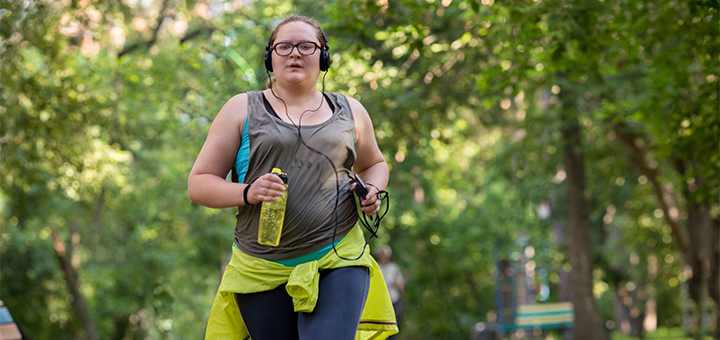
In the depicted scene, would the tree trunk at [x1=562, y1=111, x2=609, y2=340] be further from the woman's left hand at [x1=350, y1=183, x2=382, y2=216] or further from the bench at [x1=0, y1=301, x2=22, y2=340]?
the woman's left hand at [x1=350, y1=183, x2=382, y2=216]

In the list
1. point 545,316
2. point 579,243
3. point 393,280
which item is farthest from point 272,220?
point 545,316

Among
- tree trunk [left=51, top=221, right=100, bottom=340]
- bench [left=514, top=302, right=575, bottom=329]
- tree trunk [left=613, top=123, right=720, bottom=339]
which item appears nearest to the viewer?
tree trunk [left=613, top=123, right=720, bottom=339]

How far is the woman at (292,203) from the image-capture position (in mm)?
2176

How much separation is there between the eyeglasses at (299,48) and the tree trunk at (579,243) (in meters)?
10.9

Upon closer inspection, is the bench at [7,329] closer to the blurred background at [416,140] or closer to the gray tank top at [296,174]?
the blurred background at [416,140]

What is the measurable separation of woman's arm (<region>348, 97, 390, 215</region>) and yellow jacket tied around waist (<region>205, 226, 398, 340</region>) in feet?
0.75

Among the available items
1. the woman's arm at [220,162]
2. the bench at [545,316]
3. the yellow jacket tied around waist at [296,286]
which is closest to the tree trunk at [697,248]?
the bench at [545,316]

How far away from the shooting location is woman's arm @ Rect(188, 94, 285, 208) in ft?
7.04

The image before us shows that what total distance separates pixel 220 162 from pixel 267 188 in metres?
0.29

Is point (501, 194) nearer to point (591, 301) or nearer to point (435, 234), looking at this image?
point (435, 234)

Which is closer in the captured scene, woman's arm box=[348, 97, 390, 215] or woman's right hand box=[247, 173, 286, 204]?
woman's right hand box=[247, 173, 286, 204]

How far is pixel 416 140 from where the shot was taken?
36.4 ft

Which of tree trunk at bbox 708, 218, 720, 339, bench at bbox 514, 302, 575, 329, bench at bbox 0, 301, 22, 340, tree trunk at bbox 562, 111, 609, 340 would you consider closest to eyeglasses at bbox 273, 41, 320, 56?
bench at bbox 0, 301, 22, 340

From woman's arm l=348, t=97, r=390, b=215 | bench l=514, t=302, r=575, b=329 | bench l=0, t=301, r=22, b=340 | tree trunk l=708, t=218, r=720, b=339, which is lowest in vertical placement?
bench l=514, t=302, r=575, b=329
